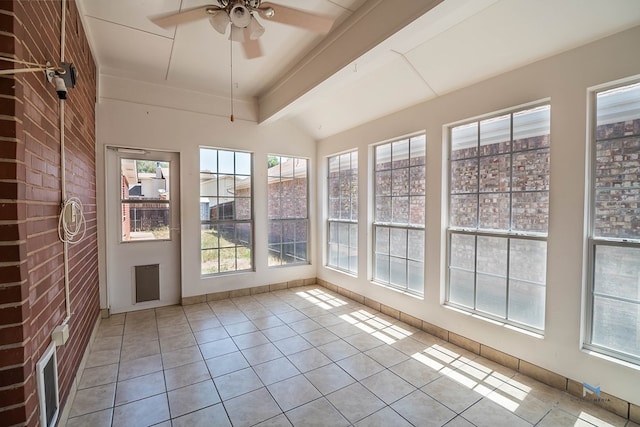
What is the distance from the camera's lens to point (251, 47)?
91.9 inches

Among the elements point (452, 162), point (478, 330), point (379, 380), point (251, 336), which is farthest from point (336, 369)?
point (452, 162)

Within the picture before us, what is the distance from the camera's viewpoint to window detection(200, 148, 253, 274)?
4.23 metres

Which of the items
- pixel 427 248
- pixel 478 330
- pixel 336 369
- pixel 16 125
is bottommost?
pixel 336 369

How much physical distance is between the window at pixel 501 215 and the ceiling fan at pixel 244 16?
1.84 meters

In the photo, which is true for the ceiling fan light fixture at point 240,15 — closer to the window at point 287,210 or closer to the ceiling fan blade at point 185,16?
the ceiling fan blade at point 185,16

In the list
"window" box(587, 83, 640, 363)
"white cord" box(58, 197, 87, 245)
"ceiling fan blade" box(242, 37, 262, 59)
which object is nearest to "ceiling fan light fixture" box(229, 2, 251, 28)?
"ceiling fan blade" box(242, 37, 262, 59)

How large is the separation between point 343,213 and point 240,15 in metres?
3.19

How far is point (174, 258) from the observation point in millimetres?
4055

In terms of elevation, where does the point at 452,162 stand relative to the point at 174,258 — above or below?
above

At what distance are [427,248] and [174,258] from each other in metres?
3.38

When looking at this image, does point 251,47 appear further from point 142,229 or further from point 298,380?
point 142,229

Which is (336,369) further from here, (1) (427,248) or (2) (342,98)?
(2) (342,98)

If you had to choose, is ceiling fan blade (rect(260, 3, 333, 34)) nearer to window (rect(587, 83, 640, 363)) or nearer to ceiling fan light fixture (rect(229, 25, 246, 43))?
ceiling fan light fixture (rect(229, 25, 246, 43))

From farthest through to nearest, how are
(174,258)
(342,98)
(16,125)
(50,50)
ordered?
(174,258) → (342,98) → (50,50) → (16,125)
